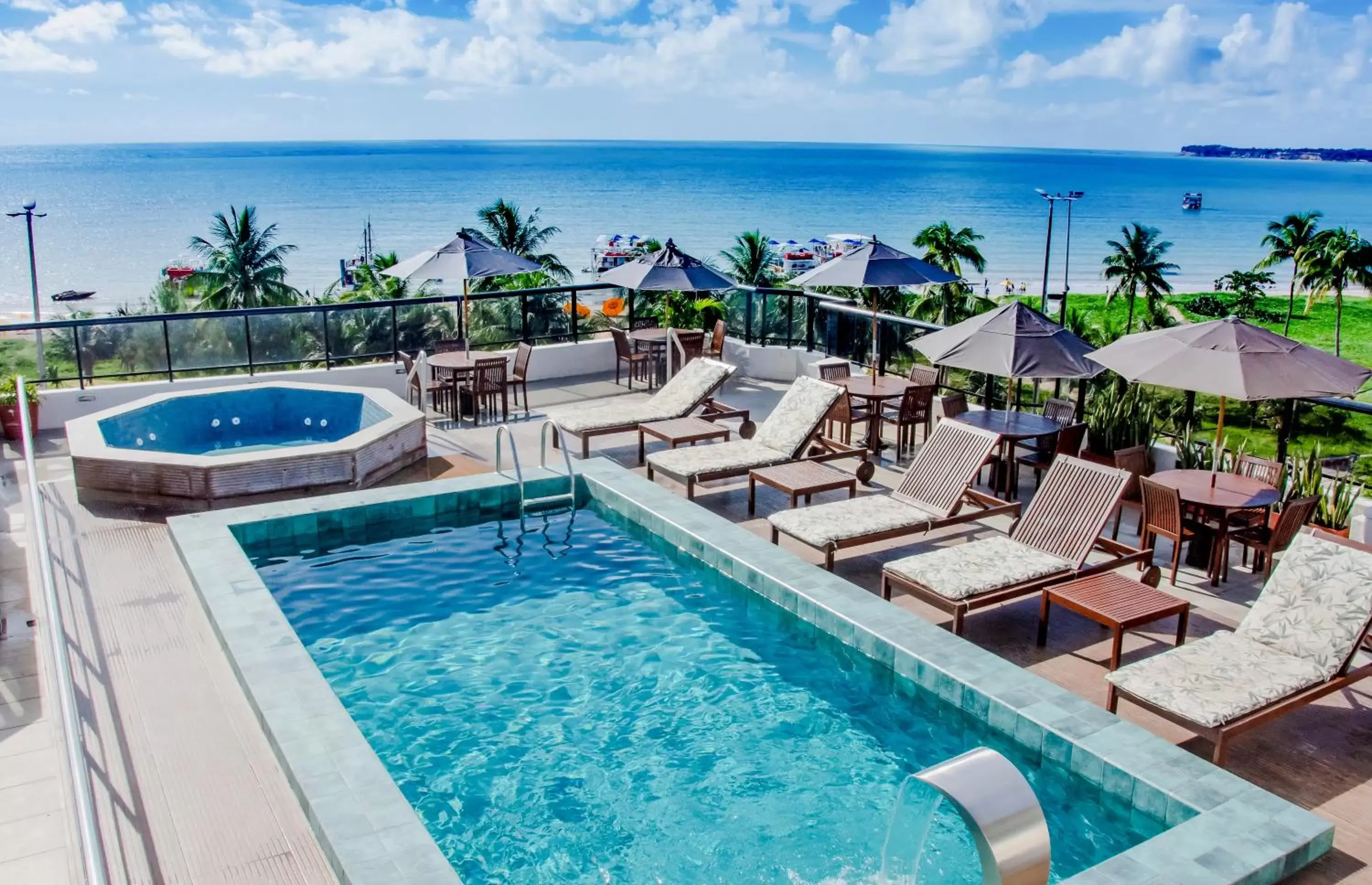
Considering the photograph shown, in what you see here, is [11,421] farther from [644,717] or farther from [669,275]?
[644,717]

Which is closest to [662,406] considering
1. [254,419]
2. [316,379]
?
[316,379]

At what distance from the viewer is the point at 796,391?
1083 centimetres

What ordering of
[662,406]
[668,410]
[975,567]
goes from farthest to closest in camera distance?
1. [662,406]
2. [668,410]
3. [975,567]

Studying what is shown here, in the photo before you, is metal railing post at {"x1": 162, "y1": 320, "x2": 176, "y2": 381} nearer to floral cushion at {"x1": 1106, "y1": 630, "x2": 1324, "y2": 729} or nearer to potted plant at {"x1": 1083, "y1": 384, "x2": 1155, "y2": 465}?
potted plant at {"x1": 1083, "y1": 384, "x2": 1155, "y2": 465}

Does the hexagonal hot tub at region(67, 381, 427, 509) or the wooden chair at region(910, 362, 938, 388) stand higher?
the wooden chair at region(910, 362, 938, 388)

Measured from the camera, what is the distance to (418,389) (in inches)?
535

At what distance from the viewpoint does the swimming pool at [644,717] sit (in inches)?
206

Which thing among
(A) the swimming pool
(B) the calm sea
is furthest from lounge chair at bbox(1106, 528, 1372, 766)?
(B) the calm sea

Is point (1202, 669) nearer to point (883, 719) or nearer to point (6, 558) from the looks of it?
point (883, 719)

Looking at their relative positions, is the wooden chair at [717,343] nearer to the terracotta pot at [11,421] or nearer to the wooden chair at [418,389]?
the wooden chair at [418,389]

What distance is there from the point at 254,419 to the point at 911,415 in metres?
7.37

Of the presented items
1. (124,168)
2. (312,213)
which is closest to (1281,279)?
(312,213)

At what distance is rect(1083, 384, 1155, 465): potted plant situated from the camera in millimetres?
10031

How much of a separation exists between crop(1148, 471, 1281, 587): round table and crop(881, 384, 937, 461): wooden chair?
2.92 m
